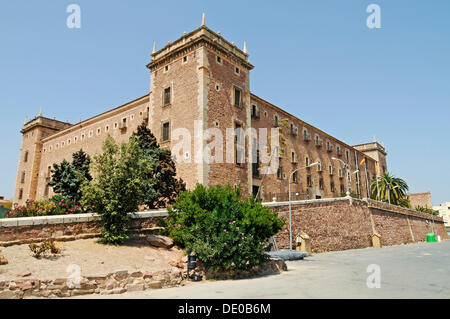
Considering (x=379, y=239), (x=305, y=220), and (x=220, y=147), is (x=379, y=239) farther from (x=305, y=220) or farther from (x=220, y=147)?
(x=220, y=147)

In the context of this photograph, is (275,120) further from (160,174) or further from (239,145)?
(160,174)

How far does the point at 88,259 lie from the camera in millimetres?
11328

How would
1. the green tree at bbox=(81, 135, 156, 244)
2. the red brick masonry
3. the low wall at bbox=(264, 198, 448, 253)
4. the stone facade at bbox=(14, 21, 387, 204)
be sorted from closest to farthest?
the red brick masonry → the green tree at bbox=(81, 135, 156, 244) → the stone facade at bbox=(14, 21, 387, 204) → the low wall at bbox=(264, 198, 448, 253)

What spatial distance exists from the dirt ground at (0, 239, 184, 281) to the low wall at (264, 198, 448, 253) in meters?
12.2

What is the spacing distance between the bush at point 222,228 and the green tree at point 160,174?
5.39 m

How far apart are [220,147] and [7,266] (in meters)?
16.1

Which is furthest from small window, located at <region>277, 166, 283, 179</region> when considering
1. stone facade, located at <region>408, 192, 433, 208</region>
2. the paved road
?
stone facade, located at <region>408, 192, 433, 208</region>

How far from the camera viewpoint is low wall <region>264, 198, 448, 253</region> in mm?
25016

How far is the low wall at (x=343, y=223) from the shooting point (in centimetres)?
2502

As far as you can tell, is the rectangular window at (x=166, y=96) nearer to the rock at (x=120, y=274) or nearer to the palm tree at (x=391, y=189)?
the rock at (x=120, y=274)

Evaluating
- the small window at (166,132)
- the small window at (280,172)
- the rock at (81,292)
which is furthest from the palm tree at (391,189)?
the rock at (81,292)

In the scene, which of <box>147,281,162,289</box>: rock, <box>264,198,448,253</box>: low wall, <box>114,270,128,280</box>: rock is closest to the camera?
<box>114,270,128,280</box>: rock

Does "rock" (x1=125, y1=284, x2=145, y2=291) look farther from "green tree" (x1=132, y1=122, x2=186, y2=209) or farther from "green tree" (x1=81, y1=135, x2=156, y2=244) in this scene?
"green tree" (x1=132, y1=122, x2=186, y2=209)
